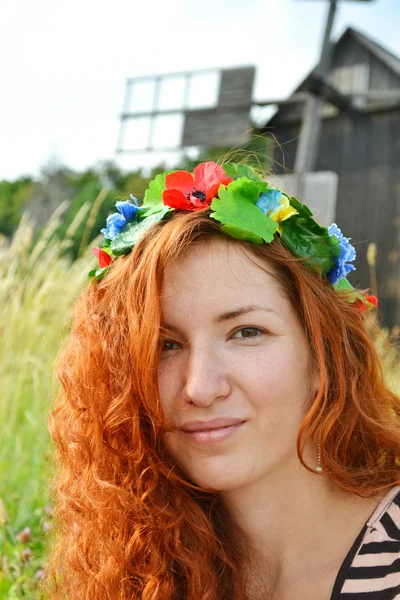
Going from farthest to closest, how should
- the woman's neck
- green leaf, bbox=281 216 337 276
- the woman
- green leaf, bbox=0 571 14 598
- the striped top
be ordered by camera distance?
green leaf, bbox=0 571 14 598 < green leaf, bbox=281 216 337 276 < the woman's neck < the woman < the striped top

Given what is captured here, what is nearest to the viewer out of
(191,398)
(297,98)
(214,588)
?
(191,398)

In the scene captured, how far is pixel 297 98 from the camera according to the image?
1086 cm

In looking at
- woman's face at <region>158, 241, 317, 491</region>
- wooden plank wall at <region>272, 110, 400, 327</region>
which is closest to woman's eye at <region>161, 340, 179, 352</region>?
woman's face at <region>158, 241, 317, 491</region>

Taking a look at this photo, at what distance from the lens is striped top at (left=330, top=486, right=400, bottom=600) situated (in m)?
1.71

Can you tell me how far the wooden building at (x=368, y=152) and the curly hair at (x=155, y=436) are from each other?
829 centimetres

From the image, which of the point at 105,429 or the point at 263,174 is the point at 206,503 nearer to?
the point at 105,429

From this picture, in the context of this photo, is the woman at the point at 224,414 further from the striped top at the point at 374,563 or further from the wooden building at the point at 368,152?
the wooden building at the point at 368,152

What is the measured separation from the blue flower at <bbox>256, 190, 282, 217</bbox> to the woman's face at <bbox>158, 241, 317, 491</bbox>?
174 mm

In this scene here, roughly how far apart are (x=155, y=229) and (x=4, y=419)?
176 centimetres

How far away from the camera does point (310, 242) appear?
80.6 inches

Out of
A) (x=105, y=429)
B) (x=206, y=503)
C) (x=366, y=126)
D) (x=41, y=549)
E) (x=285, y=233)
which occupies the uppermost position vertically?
(x=366, y=126)

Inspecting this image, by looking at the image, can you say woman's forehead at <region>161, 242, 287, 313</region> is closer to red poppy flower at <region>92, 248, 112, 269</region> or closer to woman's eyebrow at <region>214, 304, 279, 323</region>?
woman's eyebrow at <region>214, 304, 279, 323</region>

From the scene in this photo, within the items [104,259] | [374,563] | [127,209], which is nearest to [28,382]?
[104,259]

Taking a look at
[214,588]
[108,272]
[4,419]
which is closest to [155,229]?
[108,272]
